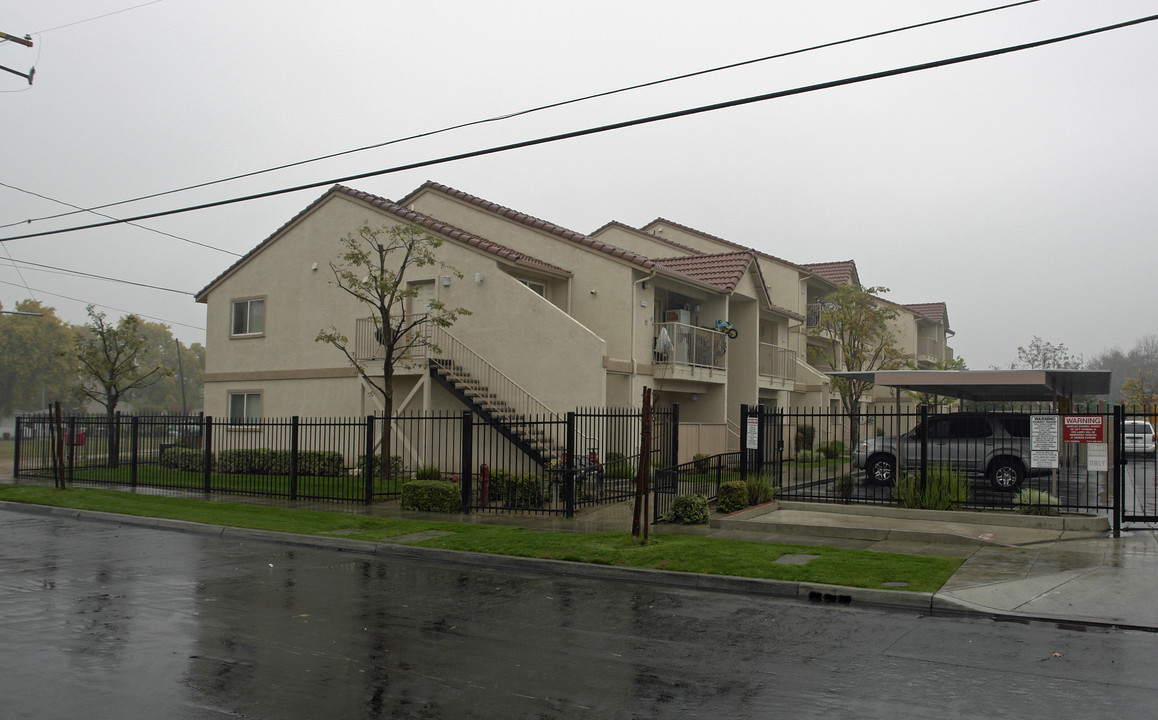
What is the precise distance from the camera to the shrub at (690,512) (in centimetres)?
1488

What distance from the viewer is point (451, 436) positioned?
24.7 meters

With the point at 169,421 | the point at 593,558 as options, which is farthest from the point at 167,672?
the point at 169,421

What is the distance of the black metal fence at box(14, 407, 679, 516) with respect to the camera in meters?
17.2

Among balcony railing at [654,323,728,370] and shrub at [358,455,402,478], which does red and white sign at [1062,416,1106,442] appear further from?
shrub at [358,455,402,478]

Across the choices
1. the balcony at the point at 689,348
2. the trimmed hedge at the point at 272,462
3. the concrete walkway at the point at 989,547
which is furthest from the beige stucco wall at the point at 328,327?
the concrete walkway at the point at 989,547

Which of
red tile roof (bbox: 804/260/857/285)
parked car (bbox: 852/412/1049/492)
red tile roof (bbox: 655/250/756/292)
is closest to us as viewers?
parked car (bbox: 852/412/1049/492)

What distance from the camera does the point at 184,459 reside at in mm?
23891

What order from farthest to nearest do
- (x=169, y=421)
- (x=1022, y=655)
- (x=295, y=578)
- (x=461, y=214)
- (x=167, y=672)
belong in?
(x=461, y=214) < (x=169, y=421) < (x=295, y=578) < (x=1022, y=655) < (x=167, y=672)

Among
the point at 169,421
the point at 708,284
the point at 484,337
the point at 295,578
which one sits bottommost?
the point at 295,578

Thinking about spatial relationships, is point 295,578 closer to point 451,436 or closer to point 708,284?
point 451,436

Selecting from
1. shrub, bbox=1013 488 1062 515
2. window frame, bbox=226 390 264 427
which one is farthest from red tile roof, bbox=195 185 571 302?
shrub, bbox=1013 488 1062 515

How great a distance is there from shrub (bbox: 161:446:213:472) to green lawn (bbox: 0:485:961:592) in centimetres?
574

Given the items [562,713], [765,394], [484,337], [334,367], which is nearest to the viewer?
[562,713]

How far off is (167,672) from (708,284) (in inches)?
894
